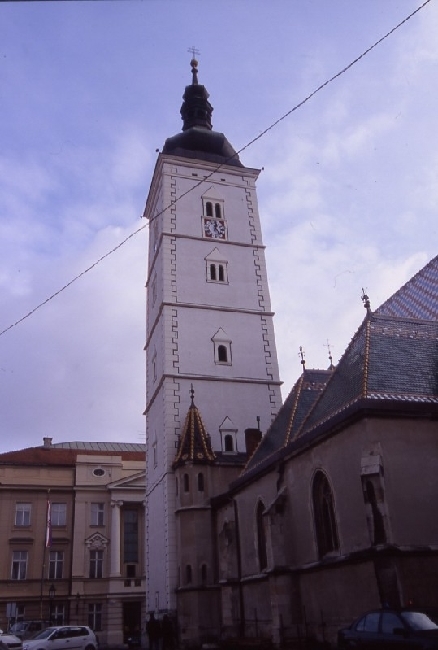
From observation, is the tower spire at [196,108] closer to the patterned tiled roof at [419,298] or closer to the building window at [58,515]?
the patterned tiled roof at [419,298]

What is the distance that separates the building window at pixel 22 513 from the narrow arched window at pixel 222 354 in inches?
937

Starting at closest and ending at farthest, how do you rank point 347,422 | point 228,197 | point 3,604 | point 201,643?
1. point 347,422
2. point 201,643
3. point 228,197
4. point 3,604

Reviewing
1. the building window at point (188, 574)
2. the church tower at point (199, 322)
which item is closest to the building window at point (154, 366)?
the church tower at point (199, 322)

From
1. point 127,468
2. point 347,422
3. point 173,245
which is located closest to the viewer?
point 347,422

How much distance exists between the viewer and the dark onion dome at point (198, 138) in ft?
132

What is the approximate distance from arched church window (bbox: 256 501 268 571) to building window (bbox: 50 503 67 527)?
29.1m

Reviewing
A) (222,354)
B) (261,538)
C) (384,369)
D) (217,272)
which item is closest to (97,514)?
(222,354)

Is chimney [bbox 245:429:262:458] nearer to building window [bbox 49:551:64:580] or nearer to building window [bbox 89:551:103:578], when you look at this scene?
building window [bbox 89:551:103:578]

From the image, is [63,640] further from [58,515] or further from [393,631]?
[58,515]

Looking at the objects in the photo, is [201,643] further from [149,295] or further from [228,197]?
[228,197]

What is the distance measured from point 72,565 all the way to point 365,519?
3572 centimetres

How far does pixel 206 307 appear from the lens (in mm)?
34969

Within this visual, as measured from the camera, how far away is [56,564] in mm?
47031

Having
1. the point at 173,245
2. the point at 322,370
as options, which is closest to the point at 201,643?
the point at 322,370
